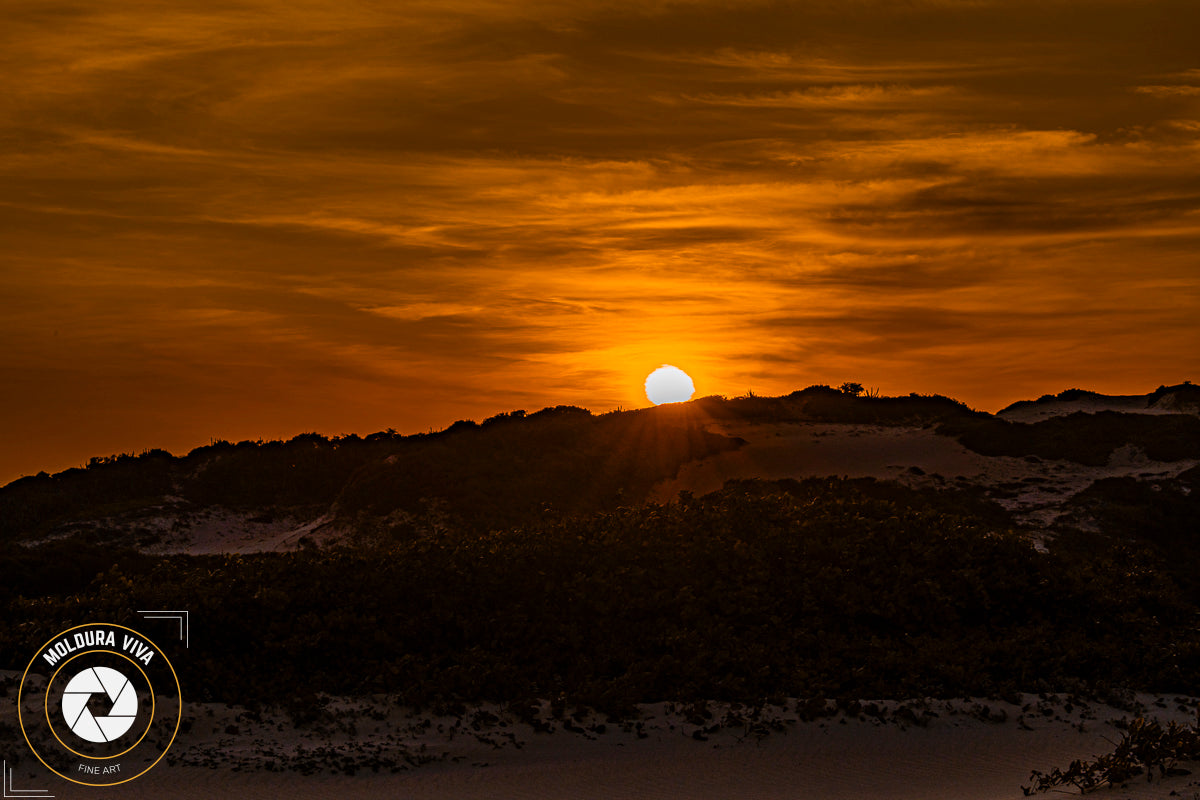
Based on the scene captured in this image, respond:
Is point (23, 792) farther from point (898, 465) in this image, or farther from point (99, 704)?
point (898, 465)

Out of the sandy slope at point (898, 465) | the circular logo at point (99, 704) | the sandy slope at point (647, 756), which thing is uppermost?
the sandy slope at point (898, 465)

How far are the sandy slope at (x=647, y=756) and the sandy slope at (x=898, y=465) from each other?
62.5 feet

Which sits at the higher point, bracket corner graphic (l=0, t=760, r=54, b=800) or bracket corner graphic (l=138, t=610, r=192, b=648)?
bracket corner graphic (l=138, t=610, r=192, b=648)

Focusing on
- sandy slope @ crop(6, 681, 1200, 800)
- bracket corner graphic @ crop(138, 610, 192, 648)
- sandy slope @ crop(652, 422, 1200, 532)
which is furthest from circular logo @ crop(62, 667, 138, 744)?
sandy slope @ crop(652, 422, 1200, 532)

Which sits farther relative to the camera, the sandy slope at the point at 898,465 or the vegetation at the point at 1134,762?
the sandy slope at the point at 898,465

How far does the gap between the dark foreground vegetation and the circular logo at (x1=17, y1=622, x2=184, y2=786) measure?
36cm

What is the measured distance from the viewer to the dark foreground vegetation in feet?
46.9

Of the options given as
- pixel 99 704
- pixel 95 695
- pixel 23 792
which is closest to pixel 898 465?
pixel 95 695

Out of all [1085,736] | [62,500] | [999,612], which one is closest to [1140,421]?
[999,612]

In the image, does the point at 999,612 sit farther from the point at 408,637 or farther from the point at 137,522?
the point at 137,522

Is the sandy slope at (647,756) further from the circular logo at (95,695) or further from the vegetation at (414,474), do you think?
the vegetation at (414,474)

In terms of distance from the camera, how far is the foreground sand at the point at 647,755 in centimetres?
1149

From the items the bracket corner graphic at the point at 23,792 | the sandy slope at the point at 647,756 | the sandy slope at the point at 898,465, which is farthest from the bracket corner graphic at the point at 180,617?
the sandy slope at the point at 898,465

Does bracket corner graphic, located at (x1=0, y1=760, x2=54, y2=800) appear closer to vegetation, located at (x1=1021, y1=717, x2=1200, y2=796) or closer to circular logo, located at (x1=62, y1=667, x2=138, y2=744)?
circular logo, located at (x1=62, y1=667, x2=138, y2=744)
